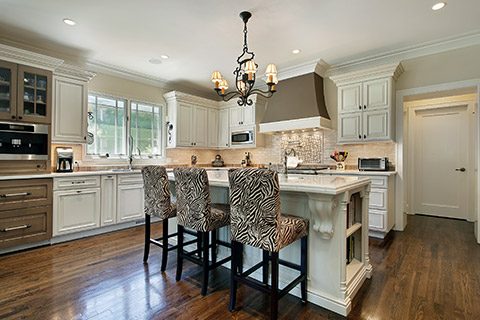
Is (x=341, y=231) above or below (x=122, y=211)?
above

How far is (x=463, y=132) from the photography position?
15.7 feet

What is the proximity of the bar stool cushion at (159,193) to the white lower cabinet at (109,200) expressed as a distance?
1662 millimetres

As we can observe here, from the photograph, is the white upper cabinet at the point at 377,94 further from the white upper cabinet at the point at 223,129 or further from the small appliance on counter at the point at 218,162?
the small appliance on counter at the point at 218,162

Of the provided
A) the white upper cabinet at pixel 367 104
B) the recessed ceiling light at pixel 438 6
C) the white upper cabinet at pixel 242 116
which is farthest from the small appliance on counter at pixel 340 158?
the recessed ceiling light at pixel 438 6

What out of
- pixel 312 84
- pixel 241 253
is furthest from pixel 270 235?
pixel 312 84

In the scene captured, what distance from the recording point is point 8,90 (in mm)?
3166

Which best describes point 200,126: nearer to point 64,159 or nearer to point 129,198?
point 129,198

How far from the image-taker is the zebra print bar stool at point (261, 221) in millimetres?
1691

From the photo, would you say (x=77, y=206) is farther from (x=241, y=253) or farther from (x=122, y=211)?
(x=241, y=253)

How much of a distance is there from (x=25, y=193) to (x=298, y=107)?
424 cm

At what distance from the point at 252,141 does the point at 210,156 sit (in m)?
1.42

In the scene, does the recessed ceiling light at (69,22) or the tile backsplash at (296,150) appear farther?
the tile backsplash at (296,150)

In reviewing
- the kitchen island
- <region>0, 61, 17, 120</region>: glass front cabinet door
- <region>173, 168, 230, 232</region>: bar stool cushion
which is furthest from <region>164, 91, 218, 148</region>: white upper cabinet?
the kitchen island

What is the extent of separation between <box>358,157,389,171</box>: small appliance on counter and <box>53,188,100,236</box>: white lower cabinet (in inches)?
163
